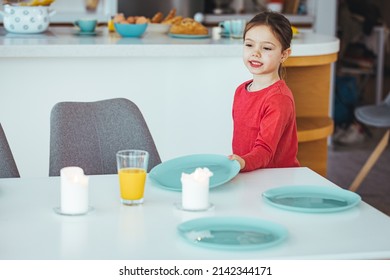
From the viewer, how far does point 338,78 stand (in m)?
6.01

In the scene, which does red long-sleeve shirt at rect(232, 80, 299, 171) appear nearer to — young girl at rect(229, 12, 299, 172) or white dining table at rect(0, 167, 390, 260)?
young girl at rect(229, 12, 299, 172)

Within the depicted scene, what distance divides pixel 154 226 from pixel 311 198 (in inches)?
15.6

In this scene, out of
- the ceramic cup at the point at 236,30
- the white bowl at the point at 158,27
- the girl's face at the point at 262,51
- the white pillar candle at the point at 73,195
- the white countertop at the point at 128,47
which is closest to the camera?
the white pillar candle at the point at 73,195

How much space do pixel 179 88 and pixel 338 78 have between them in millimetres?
2829

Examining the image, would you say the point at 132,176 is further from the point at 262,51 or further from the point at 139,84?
the point at 139,84

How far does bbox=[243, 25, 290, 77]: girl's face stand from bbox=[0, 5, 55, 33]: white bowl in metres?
1.58

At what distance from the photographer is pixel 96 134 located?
251 centimetres

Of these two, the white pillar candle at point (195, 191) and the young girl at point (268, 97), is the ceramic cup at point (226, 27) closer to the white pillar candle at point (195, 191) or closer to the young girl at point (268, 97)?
the young girl at point (268, 97)

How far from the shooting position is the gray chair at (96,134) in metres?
2.44

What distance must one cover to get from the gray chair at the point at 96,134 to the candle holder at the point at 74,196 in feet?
2.31

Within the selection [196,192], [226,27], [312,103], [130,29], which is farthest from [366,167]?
[196,192]

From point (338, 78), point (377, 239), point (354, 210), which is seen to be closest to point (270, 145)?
point (354, 210)

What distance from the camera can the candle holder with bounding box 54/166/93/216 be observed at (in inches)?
66.2

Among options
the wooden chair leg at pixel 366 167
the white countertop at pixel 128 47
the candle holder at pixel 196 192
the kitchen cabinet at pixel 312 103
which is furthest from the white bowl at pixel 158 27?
the candle holder at pixel 196 192
